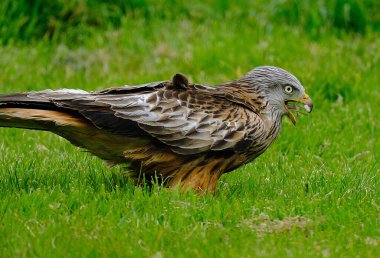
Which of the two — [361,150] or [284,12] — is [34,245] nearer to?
[361,150]

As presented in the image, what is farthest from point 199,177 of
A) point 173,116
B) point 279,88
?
point 279,88

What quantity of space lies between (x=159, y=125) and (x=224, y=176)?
4.01 feet

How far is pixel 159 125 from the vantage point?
6418 mm

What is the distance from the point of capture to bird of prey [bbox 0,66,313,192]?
6.34m

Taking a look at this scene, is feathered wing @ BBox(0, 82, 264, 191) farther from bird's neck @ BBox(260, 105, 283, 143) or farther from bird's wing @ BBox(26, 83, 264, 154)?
bird's neck @ BBox(260, 105, 283, 143)

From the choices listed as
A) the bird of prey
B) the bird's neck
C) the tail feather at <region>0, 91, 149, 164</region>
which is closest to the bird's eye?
the bird's neck

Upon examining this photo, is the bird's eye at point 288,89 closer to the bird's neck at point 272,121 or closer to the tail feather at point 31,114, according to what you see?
the bird's neck at point 272,121

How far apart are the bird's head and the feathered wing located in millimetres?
411

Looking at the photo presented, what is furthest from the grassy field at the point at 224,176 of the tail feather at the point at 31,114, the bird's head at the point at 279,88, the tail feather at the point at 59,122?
the bird's head at the point at 279,88

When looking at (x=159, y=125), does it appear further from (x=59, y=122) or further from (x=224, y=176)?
(x=224, y=176)

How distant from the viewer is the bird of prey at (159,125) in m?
6.34

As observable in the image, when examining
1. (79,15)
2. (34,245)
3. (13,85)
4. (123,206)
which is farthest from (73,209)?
(79,15)

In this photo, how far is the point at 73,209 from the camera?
6055 mm

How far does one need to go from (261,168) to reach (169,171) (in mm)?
1336
